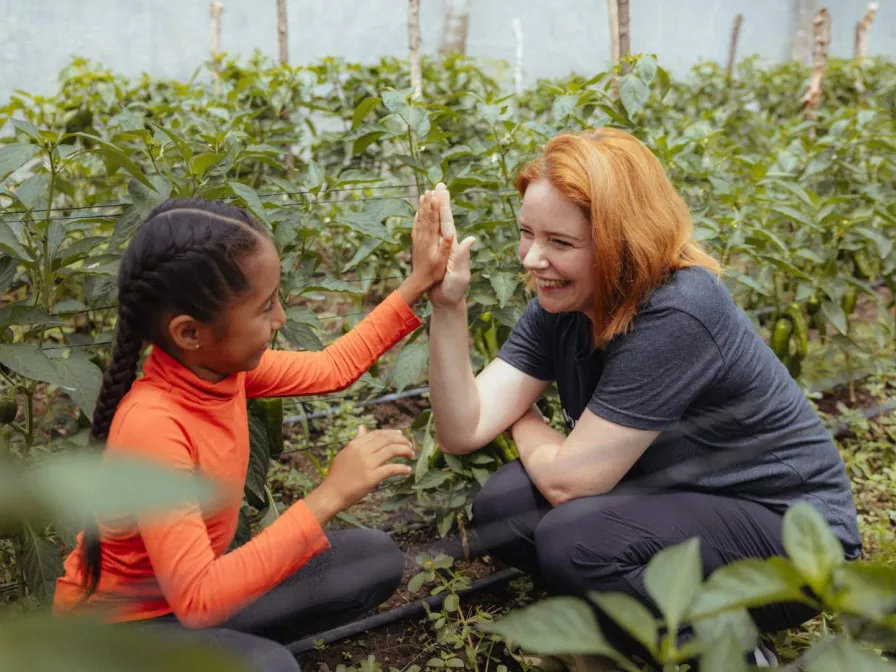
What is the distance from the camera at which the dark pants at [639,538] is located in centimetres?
139

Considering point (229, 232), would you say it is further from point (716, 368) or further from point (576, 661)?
point (576, 661)

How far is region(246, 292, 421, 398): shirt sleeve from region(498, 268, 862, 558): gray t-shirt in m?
0.30

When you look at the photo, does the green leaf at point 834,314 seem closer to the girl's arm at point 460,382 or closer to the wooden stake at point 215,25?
the girl's arm at point 460,382

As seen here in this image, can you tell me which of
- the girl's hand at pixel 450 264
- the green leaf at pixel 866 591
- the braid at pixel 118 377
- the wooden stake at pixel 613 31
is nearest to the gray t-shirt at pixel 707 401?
the girl's hand at pixel 450 264

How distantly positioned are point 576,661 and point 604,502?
0.84ft

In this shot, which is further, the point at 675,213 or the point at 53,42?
the point at 53,42

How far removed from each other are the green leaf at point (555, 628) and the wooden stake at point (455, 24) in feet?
23.1

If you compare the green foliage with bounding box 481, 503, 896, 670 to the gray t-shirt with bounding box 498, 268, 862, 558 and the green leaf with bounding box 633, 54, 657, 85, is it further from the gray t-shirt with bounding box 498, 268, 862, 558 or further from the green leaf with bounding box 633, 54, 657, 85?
the green leaf with bounding box 633, 54, 657, 85

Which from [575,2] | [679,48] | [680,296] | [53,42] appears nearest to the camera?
[680,296]

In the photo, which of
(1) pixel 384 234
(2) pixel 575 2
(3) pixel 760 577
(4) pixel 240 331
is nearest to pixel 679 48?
(2) pixel 575 2

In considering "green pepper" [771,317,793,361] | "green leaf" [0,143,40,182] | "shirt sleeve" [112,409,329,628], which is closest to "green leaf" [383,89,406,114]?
"green leaf" [0,143,40,182]

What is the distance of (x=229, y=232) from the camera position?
1.10 metres

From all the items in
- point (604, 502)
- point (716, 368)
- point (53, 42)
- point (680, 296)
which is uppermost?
point (53, 42)

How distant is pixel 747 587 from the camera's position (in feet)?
1.43
